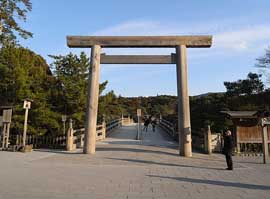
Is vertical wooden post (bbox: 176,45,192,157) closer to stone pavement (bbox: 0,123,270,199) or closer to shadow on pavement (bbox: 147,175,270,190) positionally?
stone pavement (bbox: 0,123,270,199)

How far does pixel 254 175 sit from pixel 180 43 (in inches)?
296

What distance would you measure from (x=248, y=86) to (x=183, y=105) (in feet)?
64.5

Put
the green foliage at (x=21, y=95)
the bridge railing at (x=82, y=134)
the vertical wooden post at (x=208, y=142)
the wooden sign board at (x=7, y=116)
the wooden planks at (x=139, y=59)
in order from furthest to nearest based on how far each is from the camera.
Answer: the bridge railing at (x=82, y=134)
the green foliage at (x=21, y=95)
the wooden sign board at (x=7, y=116)
the vertical wooden post at (x=208, y=142)
the wooden planks at (x=139, y=59)

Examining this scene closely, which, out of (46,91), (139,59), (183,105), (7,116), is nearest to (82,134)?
(46,91)

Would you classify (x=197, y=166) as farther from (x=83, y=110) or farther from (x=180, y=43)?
(x=83, y=110)

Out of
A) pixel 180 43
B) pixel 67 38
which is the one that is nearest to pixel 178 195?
pixel 180 43

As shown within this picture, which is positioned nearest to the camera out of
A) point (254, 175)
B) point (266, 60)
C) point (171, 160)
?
point (254, 175)

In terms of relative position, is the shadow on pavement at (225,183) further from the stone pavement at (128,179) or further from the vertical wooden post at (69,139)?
the vertical wooden post at (69,139)

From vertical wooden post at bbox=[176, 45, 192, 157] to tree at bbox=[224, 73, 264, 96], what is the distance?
1793cm

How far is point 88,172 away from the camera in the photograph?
8.38 metres

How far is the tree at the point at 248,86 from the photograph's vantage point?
2936 cm

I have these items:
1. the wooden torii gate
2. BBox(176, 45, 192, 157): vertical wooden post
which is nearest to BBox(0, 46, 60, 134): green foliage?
the wooden torii gate

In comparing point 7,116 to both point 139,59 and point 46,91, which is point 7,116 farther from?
point 139,59

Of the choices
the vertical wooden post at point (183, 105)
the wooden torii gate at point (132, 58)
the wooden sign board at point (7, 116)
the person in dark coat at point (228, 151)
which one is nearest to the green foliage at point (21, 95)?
the wooden sign board at point (7, 116)
